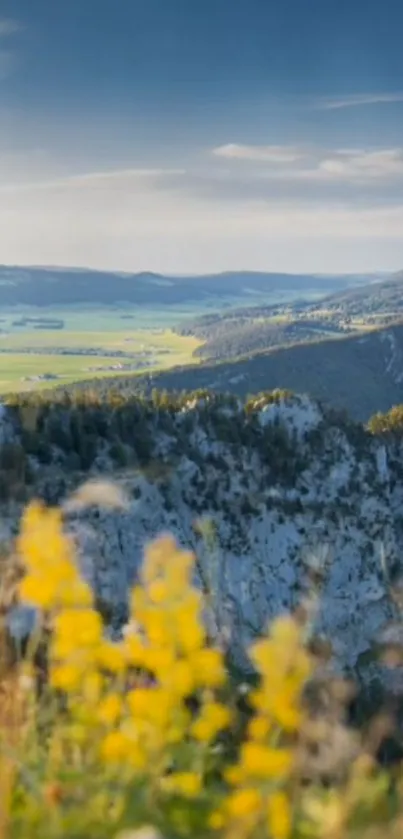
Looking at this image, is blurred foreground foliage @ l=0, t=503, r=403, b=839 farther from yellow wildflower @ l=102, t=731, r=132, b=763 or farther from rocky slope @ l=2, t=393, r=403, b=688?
rocky slope @ l=2, t=393, r=403, b=688

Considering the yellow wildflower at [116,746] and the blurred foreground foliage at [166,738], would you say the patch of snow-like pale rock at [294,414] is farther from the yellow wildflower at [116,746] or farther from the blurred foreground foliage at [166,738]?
the yellow wildflower at [116,746]

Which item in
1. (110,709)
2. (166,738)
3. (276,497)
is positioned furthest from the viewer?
(276,497)

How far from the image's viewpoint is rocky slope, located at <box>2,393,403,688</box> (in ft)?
187

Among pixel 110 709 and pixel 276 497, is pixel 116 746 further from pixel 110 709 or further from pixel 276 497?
pixel 276 497

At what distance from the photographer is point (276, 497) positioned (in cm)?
Result: 6475

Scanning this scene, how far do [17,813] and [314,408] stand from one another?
67.1 meters

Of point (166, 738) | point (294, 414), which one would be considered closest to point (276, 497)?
point (294, 414)

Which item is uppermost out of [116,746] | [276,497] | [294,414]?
[116,746]

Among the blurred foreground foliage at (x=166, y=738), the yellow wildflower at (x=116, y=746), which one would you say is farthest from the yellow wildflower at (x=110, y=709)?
the yellow wildflower at (x=116, y=746)

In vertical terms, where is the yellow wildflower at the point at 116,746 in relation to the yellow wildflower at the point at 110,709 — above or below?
below

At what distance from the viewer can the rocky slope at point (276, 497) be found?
187ft

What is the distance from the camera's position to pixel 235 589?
56531mm

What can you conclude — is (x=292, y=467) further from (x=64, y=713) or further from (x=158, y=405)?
(x=64, y=713)

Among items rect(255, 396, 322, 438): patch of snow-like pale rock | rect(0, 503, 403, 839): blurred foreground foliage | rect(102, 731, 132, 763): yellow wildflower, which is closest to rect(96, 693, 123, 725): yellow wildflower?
rect(0, 503, 403, 839): blurred foreground foliage
